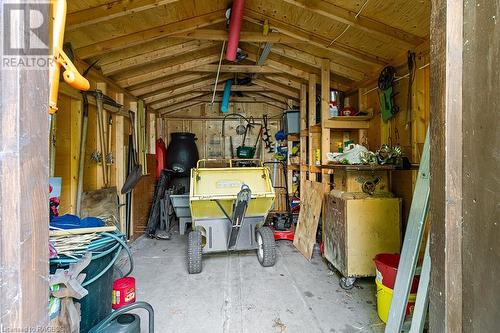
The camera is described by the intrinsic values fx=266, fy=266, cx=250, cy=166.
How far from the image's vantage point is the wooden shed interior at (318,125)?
0.77m

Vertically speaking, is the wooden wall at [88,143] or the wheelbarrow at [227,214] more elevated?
the wooden wall at [88,143]

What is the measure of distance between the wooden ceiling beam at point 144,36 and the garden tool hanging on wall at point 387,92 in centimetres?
188

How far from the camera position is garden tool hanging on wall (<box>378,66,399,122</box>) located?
2.85 metres

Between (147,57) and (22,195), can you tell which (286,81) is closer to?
(147,57)

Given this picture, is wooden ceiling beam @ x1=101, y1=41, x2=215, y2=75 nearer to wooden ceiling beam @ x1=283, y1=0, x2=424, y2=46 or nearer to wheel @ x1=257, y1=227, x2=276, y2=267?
wooden ceiling beam @ x1=283, y1=0, x2=424, y2=46

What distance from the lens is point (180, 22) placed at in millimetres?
2699

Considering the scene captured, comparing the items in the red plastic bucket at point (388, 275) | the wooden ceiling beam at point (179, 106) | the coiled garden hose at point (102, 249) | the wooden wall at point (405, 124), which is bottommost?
the red plastic bucket at point (388, 275)

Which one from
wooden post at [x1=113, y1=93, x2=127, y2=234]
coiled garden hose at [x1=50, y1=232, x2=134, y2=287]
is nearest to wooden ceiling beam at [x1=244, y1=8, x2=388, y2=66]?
wooden post at [x1=113, y1=93, x2=127, y2=234]

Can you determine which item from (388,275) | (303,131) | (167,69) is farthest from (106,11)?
(303,131)

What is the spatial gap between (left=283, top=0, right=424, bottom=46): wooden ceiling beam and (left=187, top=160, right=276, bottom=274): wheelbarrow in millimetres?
1750

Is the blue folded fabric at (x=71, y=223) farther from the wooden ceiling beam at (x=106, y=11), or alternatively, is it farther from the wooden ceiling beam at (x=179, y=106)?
the wooden ceiling beam at (x=179, y=106)

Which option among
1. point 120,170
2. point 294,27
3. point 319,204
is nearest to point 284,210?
point 319,204

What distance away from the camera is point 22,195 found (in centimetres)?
58

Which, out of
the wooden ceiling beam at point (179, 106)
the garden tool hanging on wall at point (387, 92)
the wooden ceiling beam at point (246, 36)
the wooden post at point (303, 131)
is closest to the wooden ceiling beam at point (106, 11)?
the wooden ceiling beam at point (246, 36)
